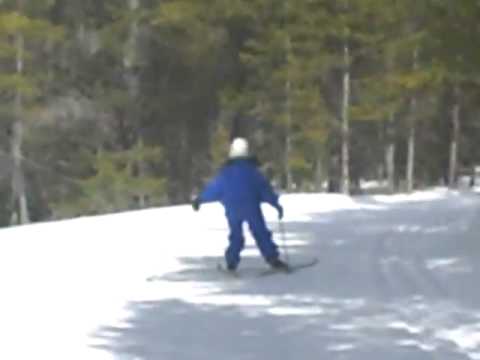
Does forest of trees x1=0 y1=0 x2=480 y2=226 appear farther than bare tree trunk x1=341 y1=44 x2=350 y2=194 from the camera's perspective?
No

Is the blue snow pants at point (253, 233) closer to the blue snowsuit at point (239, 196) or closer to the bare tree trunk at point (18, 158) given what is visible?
the blue snowsuit at point (239, 196)

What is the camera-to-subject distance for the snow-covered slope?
805 centimetres

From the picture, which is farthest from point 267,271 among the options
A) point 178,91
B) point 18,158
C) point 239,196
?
point 178,91

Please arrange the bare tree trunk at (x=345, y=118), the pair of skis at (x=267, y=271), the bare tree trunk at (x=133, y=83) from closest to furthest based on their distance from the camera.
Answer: the pair of skis at (x=267, y=271), the bare tree trunk at (x=345, y=118), the bare tree trunk at (x=133, y=83)

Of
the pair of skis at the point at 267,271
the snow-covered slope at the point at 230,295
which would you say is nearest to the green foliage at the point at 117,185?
the snow-covered slope at the point at 230,295

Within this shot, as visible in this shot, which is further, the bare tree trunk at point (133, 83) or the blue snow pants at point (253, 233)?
the bare tree trunk at point (133, 83)

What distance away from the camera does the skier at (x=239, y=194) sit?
1186 centimetres

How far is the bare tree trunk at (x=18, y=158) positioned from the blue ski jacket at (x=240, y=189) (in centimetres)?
1848

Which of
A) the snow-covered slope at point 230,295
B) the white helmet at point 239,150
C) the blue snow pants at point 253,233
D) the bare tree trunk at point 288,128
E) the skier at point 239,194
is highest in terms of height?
the bare tree trunk at point 288,128

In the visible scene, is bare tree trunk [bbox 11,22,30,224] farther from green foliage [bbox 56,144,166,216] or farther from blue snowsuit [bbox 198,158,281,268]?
blue snowsuit [bbox 198,158,281,268]

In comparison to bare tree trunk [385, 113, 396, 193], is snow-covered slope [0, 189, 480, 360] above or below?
below

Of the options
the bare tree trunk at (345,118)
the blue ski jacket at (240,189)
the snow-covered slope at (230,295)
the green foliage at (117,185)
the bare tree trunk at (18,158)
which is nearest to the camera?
the snow-covered slope at (230,295)

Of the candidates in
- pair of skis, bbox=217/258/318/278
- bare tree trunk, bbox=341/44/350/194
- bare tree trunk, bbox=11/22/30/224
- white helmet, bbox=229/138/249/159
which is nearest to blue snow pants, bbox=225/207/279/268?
pair of skis, bbox=217/258/318/278

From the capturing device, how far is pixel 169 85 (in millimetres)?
32969
